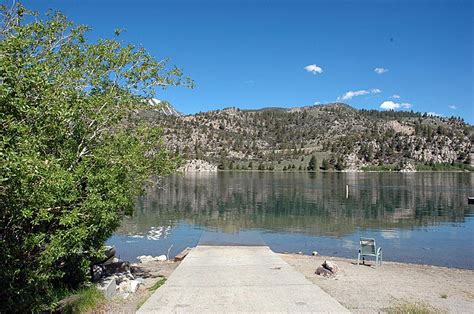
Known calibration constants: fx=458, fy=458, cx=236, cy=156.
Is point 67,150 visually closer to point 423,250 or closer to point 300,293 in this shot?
point 300,293

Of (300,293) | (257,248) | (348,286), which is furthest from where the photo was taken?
(257,248)

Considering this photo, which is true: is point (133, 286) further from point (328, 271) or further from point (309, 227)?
point (309, 227)

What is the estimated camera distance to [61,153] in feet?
33.9

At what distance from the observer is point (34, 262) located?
9156 millimetres

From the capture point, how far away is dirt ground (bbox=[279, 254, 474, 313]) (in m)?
11.7

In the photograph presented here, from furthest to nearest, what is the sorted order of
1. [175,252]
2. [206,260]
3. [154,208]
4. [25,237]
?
[154,208], [175,252], [206,260], [25,237]

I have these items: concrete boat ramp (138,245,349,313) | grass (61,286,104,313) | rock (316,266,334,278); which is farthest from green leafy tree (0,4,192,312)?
rock (316,266,334,278)

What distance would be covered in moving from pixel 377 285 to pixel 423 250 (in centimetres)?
1637

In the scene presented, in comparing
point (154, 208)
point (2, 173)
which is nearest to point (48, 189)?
point (2, 173)

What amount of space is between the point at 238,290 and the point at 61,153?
511cm

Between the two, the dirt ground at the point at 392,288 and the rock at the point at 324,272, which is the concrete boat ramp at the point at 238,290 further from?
the rock at the point at 324,272

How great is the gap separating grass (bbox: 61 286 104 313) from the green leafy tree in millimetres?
458

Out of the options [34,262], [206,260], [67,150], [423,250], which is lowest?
[423,250]

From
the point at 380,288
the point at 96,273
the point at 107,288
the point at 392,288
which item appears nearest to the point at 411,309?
the point at 380,288
